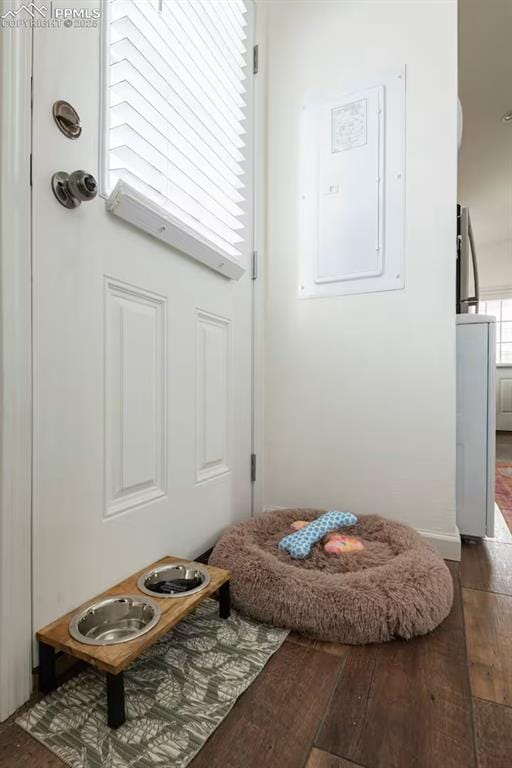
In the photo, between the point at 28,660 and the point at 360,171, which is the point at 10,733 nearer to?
the point at 28,660

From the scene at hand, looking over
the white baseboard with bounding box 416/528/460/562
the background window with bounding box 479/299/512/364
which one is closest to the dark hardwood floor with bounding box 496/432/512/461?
the background window with bounding box 479/299/512/364

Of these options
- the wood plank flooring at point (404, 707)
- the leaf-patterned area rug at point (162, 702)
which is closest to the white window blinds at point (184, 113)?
the leaf-patterned area rug at point (162, 702)

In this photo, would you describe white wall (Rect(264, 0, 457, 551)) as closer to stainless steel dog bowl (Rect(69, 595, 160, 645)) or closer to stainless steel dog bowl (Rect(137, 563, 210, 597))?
stainless steel dog bowl (Rect(137, 563, 210, 597))

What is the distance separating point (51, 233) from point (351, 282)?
3.47 ft

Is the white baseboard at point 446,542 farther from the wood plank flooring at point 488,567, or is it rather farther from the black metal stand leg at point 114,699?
the black metal stand leg at point 114,699

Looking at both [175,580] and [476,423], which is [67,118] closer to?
[175,580]

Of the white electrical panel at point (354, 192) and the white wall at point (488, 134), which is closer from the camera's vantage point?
the white electrical panel at point (354, 192)

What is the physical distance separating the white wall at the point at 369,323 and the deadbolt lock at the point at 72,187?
97 centimetres

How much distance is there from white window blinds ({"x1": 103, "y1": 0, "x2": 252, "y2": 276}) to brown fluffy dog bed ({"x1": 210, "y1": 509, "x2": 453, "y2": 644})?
0.89 m

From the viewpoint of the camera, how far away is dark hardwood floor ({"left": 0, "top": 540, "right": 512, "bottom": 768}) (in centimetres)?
59

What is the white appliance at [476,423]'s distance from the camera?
1444 mm

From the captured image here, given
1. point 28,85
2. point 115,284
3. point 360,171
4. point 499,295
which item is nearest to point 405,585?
point 115,284

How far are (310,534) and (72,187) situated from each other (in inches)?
41.7

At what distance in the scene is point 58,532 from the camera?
75 cm
